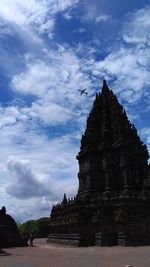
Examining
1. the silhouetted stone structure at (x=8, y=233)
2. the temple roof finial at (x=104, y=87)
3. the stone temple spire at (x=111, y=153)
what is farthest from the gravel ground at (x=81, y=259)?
the temple roof finial at (x=104, y=87)

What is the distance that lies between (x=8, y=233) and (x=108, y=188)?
12647 mm

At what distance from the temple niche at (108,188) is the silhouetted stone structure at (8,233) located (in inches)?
225

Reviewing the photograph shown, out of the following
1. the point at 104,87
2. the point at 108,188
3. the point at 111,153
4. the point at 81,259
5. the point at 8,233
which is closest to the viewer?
the point at 81,259

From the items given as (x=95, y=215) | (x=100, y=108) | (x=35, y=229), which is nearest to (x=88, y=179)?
(x=95, y=215)

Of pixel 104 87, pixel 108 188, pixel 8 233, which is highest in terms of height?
pixel 104 87

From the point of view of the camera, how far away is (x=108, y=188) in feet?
121

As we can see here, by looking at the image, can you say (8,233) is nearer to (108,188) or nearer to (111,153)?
(108,188)

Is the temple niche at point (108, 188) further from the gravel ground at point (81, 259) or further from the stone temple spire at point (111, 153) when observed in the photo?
the gravel ground at point (81, 259)

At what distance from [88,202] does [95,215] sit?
2.74m

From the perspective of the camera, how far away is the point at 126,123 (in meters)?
42.3

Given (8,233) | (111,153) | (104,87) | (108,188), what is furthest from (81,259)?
(104,87)

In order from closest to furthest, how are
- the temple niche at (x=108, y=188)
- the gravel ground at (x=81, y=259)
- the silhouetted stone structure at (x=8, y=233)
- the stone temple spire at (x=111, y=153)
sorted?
the gravel ground at (x=81, y=259) < the temple niche at (x=108, y=188) < the silhouetted stone structure at (x=8, y=233) < the stone temple spire at (x=111, y=153)

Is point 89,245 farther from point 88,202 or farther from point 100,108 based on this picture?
point 100,108

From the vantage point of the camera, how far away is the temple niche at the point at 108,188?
1233 inches
